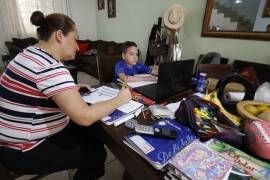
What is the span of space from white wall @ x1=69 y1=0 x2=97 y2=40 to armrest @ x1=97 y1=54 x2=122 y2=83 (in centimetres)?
383

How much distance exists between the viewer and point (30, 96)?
73cm

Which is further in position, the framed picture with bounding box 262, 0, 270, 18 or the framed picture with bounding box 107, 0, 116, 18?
the framed picture with bounding box 107, 0, 116, 18

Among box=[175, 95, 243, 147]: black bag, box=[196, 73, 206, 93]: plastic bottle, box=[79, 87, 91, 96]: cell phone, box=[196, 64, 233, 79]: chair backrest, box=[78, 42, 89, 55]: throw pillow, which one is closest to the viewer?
box=[175, 95, 243, 147]: black bag

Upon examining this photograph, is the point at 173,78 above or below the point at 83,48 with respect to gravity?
above

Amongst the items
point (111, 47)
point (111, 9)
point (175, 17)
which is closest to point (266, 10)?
point (175, 17)

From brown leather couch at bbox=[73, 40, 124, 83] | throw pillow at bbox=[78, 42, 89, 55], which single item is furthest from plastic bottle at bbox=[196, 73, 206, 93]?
throw pillow at bbox=[78, 42, 89, 55]

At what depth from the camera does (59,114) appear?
831 millimetres

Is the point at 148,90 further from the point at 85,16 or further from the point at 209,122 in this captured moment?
the point at 85,16

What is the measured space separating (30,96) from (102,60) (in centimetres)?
93

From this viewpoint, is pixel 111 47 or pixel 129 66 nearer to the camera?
pixel 129 66

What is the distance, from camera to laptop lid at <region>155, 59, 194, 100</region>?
93 centimetres

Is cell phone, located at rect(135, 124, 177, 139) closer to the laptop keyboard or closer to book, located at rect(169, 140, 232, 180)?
book, located at rect(169, 140, 232, 180)

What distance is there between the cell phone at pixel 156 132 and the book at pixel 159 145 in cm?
1

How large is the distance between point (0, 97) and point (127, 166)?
0.67 metres
